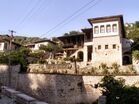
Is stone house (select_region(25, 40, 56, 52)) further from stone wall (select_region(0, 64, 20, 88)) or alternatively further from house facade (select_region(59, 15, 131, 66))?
stone wall (select_region(0, 64, 20, 88))

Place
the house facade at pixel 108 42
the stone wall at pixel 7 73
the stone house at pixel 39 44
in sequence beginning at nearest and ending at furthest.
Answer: the stone wall at pixel 7 73, the house facade at pixel 108 42, the stone house at pixel 39 44

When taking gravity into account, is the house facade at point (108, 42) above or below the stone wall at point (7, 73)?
above

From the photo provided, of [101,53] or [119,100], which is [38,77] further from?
[101,53]

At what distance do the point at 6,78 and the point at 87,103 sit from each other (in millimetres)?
12504

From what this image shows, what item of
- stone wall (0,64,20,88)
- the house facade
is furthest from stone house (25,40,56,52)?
stone wall (0,64,20,88)

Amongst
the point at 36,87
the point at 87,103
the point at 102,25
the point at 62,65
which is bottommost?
the point at 87,103

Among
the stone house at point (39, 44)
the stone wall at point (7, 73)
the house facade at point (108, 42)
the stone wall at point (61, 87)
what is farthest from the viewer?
the stone house at point (39, 44)

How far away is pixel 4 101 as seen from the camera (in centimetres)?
1402

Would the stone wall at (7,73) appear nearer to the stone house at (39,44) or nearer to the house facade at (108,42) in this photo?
the house facade at (108,42)

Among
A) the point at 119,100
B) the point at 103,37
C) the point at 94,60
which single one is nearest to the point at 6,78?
the point at 94,60

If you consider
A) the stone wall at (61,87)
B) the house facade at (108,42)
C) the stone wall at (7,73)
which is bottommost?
the stone wall at (61,87)

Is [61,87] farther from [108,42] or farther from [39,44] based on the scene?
[39,44]

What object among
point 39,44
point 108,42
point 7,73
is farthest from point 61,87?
point 39,44

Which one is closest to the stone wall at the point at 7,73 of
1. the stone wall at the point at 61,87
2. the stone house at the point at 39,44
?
the stone wall at the point at 61,87
